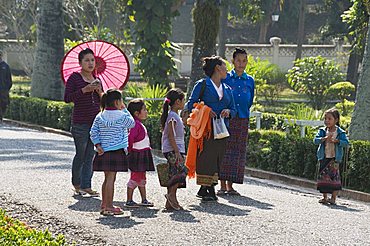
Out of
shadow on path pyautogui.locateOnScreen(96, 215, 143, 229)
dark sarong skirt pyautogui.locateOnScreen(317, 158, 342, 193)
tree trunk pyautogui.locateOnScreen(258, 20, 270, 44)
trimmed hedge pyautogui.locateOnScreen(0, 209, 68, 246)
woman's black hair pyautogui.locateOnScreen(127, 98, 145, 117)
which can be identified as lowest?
shadow on path pyautogui.locateOnScreen(96, 215, 143, 229)

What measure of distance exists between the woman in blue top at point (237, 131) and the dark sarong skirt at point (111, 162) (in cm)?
184

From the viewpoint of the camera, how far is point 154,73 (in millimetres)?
28250

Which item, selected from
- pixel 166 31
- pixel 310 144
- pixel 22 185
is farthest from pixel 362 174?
pixel 166 31

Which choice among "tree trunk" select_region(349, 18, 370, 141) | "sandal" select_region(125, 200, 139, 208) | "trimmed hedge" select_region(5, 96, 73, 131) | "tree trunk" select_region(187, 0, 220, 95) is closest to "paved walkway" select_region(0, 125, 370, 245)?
"sandal" select_region(125, 200, 139, 208)

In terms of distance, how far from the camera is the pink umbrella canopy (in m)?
10.7

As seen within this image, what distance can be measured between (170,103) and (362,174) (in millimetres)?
4491

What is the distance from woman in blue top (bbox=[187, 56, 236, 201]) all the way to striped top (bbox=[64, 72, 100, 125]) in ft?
3.49

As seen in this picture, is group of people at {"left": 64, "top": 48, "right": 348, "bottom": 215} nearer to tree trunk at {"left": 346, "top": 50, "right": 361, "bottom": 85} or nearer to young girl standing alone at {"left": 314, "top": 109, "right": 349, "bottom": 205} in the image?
young girl standing alone at {"left": 314, "top": 109, "right": 349, "bottom": 205}

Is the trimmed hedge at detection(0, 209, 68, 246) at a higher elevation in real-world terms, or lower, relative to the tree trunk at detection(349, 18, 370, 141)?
lower

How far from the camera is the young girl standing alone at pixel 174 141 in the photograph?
9.48 m

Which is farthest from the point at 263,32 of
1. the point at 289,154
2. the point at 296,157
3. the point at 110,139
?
the point at 110,139

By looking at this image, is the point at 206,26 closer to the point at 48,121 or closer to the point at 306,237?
the point at 48,121

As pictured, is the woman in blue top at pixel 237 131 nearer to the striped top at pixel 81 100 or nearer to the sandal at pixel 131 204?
the sandal at pixel 131 204

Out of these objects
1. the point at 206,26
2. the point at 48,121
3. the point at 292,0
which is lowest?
the point at 48,121
